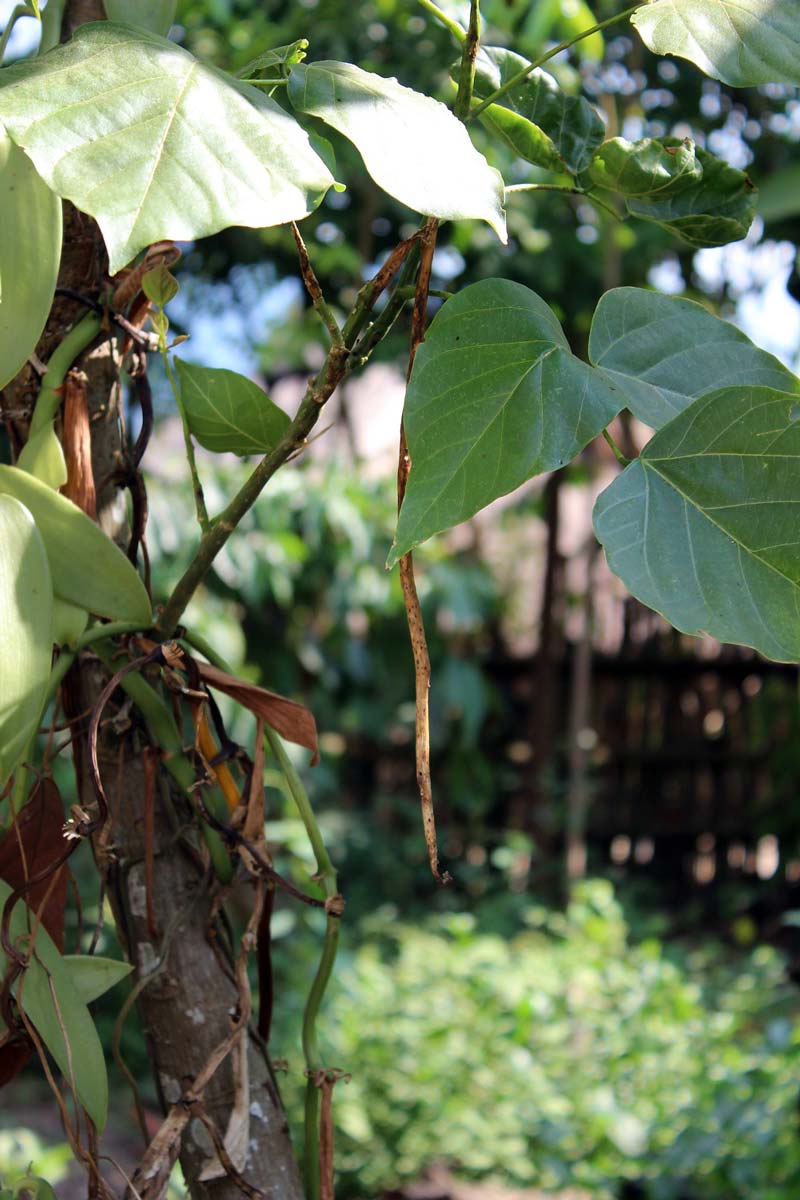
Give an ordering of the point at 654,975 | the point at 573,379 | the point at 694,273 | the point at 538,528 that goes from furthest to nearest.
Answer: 1. the point at 538,528
2. the point at 694,273
3. the point at 654,975
4. the point at 573,379

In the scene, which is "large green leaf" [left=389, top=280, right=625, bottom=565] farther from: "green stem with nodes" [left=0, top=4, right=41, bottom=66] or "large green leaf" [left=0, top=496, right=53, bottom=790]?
"green stem with nodes" [left=0, top=4, right=41, bottom=66]

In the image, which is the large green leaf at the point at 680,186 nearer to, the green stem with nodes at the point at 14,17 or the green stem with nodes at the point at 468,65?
the green stem with nodes at the point at 468,65

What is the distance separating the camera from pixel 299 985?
93.7 inches

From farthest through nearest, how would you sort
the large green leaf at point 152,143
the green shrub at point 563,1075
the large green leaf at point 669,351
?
the green shrub at point 563,1075
the large green leaf at point 669,351
the large green leaf at point 152,143

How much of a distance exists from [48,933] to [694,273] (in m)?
4.05

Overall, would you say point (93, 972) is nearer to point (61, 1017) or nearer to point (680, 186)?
point (61, 1017)

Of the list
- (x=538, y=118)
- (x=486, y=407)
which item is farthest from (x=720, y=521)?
(x=538, y=118)

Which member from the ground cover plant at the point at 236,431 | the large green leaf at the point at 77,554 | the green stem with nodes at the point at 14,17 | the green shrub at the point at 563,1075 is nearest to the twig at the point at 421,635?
the ground cover plant at the point at 236,431

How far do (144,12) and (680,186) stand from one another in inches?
8.9

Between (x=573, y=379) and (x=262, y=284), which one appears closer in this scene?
(x=573, y=379)

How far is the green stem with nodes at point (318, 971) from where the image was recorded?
1.51ft

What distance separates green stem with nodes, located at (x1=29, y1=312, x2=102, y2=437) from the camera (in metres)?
0.45

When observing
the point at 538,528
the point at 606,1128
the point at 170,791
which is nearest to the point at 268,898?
the point at 170,791

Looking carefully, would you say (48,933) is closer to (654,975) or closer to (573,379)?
(573,379)
